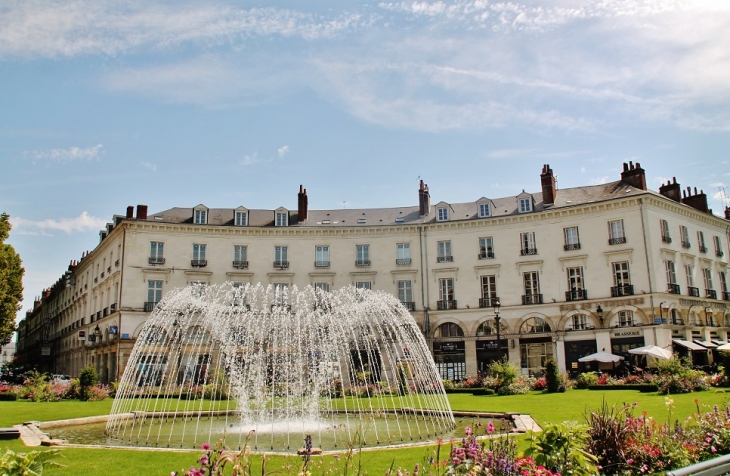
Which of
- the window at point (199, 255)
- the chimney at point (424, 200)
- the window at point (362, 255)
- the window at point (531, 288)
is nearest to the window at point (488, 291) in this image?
the window at point (531, 288)

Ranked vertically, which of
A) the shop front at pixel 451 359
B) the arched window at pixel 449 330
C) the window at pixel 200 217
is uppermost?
the window at pixel 200 217

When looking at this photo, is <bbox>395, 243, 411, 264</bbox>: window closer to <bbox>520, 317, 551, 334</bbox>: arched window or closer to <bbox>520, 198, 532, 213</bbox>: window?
<bbox>520, 198, 532, 213</bbox>: window

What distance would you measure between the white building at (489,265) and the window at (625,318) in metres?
0.07

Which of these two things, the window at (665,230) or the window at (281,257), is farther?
the window at (281,257)

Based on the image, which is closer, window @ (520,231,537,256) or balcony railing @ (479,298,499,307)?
window @ (520,231,537,256)

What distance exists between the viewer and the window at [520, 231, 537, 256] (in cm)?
4344

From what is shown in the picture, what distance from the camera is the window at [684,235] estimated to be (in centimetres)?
4220

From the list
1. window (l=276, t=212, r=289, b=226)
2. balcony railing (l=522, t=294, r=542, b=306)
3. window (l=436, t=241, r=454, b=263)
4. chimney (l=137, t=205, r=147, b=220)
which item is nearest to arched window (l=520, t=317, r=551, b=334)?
balcony railing (l=522, t=294, r=542, b=306)

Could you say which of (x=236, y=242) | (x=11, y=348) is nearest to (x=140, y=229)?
(x=236, y=242)

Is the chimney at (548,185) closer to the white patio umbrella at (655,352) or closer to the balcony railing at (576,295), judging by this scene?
the balcony railing at (576,295)

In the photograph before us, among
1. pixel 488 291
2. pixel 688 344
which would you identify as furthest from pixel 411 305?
pixel 688 344

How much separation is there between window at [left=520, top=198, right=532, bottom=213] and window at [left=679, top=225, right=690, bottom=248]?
33.6 feet

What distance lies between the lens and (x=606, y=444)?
8.97 metres

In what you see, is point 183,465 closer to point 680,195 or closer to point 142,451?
point 142,451
